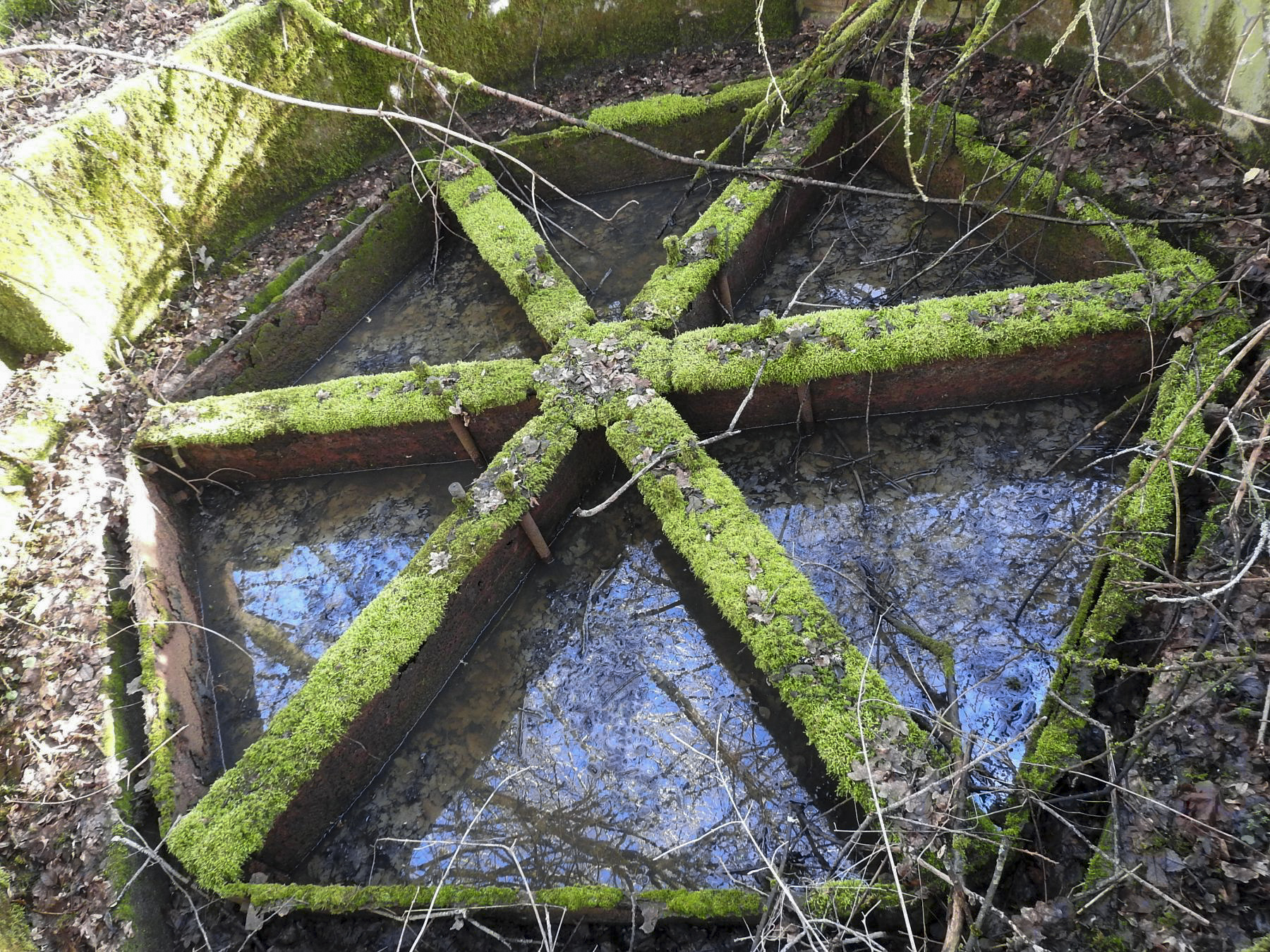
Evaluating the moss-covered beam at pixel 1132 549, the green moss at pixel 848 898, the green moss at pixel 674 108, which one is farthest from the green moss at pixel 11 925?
the green moss at pixel 674 108

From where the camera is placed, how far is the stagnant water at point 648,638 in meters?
4.19

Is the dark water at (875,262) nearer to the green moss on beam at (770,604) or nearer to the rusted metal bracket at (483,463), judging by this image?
the green moss on beam at (770,604)

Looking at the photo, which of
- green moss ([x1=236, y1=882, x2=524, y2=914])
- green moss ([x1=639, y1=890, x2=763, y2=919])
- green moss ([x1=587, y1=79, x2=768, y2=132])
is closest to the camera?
green moss ([x1=639, y1=890, x2=763, y2=919])

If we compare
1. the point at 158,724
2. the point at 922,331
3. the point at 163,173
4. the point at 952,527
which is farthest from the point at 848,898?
the point at 163,173

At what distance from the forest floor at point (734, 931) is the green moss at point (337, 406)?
61 cm

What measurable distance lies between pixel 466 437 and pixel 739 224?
123 inches

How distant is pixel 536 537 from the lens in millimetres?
5152

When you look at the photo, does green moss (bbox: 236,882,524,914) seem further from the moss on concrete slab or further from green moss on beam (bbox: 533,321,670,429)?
the moss on concrete slab

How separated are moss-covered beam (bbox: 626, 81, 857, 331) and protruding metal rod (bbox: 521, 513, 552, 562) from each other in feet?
6.55

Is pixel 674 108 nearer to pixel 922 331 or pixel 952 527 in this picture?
pixel 922 331

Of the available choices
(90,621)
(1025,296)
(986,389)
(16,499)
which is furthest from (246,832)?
(1025,296)

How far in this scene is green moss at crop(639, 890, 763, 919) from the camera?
3.30 meters

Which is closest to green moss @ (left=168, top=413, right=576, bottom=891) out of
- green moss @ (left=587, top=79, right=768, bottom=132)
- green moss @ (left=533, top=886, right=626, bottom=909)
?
green moss @ (left=533, top=886, right=626, bottom=909)

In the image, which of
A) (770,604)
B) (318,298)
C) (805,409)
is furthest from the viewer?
(318,298)
